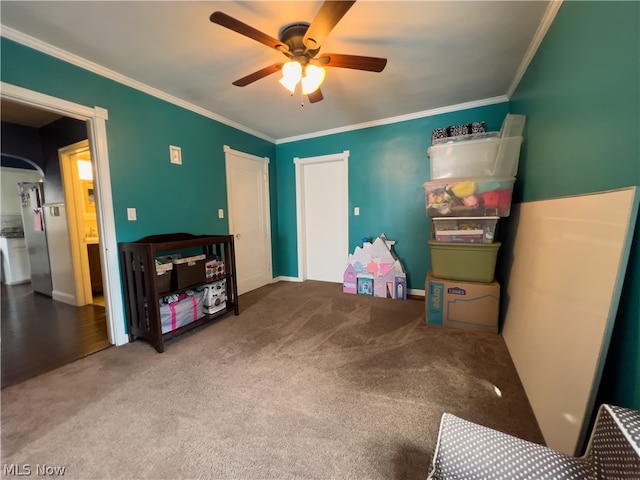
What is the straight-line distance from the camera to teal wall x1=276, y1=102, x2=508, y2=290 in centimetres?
322

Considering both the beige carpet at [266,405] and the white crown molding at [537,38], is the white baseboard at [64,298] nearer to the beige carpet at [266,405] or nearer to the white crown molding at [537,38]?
the beige carpet at [266,405]

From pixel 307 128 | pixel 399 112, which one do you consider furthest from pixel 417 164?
pixel 307 128

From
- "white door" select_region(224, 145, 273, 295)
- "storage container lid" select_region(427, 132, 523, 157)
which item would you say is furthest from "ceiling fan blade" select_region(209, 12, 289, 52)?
"white door" select_region(224, 145, 273, 295)

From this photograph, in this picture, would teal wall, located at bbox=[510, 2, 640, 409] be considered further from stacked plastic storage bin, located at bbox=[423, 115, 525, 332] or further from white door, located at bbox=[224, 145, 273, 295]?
white door, located at bbox=[224, 145, 273, 295]

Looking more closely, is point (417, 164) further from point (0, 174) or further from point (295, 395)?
point (0, 174)

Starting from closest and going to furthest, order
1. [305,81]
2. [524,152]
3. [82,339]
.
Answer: [305,81] < [524,152] < [82,339]

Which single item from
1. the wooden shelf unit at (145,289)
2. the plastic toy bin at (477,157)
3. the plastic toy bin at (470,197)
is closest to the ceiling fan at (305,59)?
the plastic toy bin at (477,157)

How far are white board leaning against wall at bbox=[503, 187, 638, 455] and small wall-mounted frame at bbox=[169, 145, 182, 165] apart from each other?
10.7 feet

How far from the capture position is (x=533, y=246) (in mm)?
1743

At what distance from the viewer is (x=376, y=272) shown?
341 centimetres

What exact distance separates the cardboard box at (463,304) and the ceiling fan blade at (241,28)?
2349 mm

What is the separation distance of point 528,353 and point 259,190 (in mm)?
3572

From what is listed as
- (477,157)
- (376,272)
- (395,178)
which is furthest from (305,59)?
(376,272)

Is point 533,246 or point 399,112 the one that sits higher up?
point 399,112
